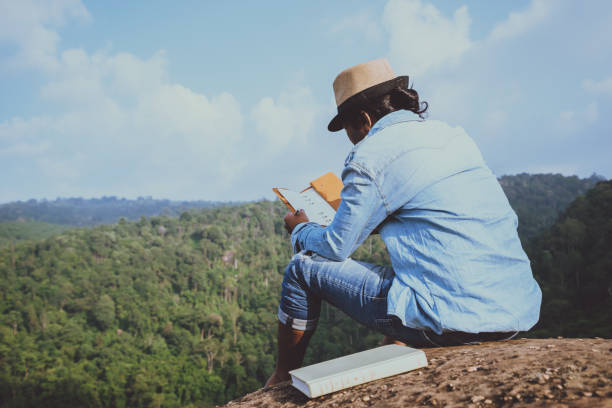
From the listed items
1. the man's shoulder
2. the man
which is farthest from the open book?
the man's shoulder

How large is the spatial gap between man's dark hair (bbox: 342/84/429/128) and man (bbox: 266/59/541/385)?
0.23m

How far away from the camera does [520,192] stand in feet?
346

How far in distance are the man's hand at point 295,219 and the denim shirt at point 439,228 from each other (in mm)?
665

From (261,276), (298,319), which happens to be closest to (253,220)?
(261,276)

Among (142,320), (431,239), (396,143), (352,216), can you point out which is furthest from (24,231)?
(431,239)

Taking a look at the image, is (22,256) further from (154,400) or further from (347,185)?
(347,185)

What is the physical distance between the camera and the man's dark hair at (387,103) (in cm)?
234

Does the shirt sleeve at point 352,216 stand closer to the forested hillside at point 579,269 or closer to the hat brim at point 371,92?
the hat brim at point 371,92

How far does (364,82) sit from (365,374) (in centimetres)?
155

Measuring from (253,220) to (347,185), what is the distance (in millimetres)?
109733

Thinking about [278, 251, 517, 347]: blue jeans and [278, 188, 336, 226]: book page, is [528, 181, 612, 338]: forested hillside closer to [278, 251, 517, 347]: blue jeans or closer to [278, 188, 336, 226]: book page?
[278, 188, 336, 226]: book page

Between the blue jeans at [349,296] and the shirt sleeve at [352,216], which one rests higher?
the shirt sleeve at [352,216]

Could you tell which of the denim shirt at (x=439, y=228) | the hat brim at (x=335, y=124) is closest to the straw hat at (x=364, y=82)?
the hat brim at (x=335, y=124)

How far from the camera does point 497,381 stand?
1.60 m
